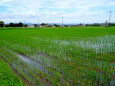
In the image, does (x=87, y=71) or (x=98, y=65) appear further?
(x=98, y=65)

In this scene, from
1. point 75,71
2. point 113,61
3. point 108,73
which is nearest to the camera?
point 108,73

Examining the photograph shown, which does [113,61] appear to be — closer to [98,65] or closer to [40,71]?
[98,65]

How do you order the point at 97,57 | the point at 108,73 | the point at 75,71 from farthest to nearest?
1. the point at 97,57
2. the point at 75,71
3. the point at 108,73

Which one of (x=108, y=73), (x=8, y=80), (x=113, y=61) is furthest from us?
(x=113, y=61)

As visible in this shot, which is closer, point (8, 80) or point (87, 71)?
point (8, 80)

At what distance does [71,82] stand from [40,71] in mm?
1617

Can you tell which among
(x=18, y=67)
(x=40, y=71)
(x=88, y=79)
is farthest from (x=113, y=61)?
(x=18, y=67)

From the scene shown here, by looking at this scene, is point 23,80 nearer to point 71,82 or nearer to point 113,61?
point 71,82

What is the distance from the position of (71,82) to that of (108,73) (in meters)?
1.47

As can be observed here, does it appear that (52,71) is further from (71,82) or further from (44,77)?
(71,82)

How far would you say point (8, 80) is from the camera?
5.14 metres

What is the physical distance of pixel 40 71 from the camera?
6.09 m

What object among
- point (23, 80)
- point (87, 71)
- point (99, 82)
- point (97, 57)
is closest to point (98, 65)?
point (87, 71)

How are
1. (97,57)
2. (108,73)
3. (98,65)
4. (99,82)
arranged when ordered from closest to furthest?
(99,82) < (108,73) < (98,65) < (97,57)
